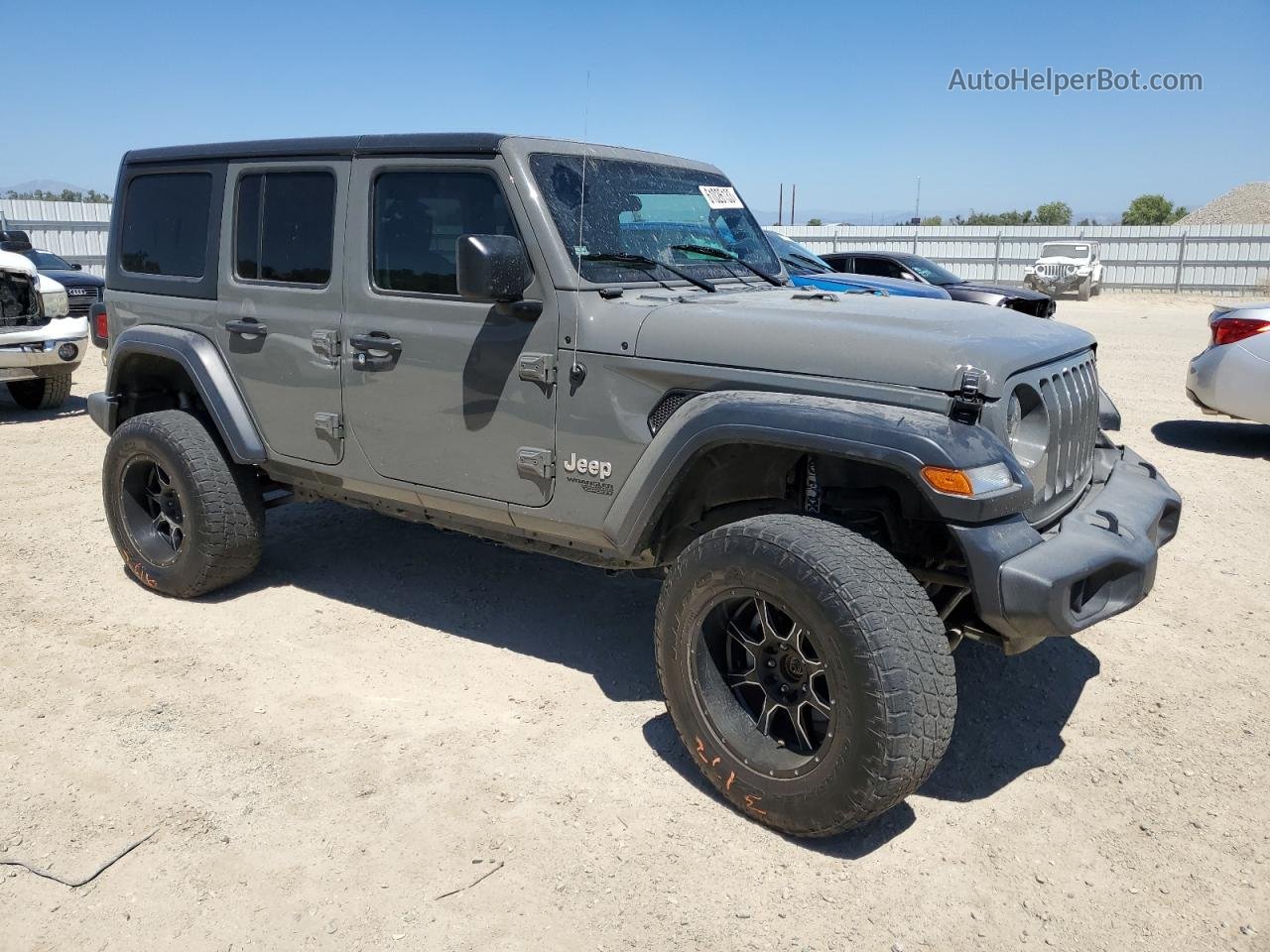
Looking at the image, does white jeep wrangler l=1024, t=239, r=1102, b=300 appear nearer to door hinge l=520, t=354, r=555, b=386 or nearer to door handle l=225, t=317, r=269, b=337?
door handle l=225, t=317, r=269, b=337

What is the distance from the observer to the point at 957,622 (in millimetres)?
3219

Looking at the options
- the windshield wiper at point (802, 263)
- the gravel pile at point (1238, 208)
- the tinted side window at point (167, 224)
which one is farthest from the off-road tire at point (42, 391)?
the gravel pile at point (1238, 208)

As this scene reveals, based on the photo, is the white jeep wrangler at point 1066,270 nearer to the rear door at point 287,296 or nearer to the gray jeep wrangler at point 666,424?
the gray jeep wrangler at point 666,424

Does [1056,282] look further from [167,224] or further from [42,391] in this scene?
[167,224]

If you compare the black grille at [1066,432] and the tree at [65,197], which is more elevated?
the tree at [65,197]

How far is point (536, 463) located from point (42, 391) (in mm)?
8377

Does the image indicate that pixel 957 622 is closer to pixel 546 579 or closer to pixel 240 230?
pixel 546 579

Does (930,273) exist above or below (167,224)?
above

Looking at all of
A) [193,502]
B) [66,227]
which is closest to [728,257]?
[193,502]

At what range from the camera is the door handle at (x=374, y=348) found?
385 cm

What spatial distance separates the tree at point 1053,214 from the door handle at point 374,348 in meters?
57.3

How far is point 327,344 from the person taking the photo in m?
4.05

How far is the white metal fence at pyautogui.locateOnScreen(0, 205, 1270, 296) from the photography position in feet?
88.3

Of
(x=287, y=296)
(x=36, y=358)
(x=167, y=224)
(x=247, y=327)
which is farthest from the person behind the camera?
(x=36, y=358)
